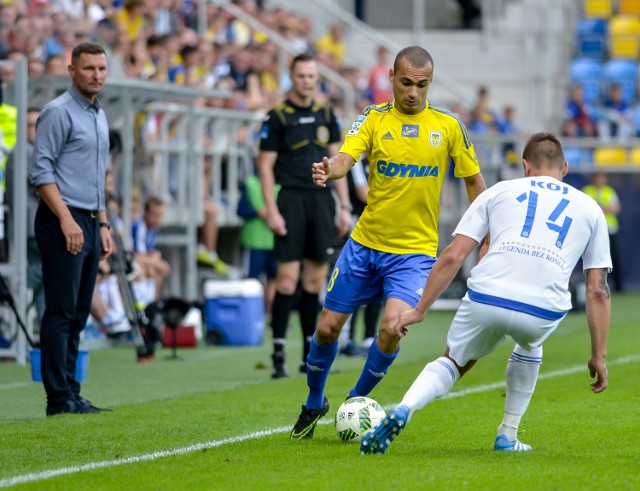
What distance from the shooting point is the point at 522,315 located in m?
6.48

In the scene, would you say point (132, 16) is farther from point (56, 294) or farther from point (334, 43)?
A: point (56, 294)

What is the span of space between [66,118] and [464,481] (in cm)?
384

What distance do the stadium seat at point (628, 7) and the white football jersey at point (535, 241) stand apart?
86.7ft

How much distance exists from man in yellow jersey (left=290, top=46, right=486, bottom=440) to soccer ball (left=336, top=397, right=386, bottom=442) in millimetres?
192

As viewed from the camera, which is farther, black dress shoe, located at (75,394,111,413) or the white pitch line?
black dress shoe, located at (75,394,111,413)

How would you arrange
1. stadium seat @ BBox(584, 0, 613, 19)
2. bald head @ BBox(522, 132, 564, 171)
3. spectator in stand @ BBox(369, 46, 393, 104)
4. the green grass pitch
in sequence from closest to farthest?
1. the green grass pitch
2. bald head @ BBox(522, 132, 564, 171)
3. spectator in stand @ BBox(369, 46, 393, 104)
4. stadium seat @ BBox(584, 0, 613, 19)

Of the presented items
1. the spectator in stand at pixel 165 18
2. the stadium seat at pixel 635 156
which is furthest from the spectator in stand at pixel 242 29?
the stadium seat at pixel 635 156

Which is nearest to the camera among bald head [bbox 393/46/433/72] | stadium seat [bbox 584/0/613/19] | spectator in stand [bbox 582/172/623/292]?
bald head [bbox 393/46/433/72]

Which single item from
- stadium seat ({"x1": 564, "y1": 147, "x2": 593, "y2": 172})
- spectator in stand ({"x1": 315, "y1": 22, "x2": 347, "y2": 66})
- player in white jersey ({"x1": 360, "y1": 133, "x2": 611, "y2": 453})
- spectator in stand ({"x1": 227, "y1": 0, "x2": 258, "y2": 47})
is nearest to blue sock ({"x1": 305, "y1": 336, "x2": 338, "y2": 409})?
player in white jersey ({"x1": 360, "y1": 133, "x2": 611, "y2": 453})

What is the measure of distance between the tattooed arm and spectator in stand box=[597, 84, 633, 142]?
810 inches

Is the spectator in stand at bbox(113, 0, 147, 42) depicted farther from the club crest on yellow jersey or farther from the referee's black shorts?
the club crest on yellow jersey

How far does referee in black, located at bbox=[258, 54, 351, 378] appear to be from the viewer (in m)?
11.0

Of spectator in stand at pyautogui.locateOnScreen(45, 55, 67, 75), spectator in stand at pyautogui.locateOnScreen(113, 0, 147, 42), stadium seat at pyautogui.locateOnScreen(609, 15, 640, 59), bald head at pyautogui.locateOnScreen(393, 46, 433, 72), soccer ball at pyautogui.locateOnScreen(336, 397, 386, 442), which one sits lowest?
soccer ball at pyautogui.locateOnScreen(336, 397, 386, 442)

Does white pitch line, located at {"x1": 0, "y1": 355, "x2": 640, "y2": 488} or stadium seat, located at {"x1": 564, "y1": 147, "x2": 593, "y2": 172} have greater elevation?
stadium seat, located at {"x1": 564, "y1": 147, "x2": 593, "y2": 172}
